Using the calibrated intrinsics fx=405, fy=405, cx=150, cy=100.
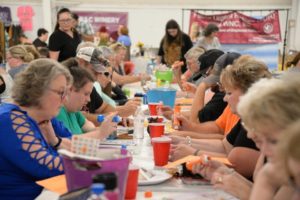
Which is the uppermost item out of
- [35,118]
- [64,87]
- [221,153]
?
[64,87]

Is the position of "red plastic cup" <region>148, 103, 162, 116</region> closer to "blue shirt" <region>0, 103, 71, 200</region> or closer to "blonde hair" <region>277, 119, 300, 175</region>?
"blue shirt" <region>0, 103, 71, 200</region>

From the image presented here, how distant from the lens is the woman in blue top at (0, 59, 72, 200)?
1.64 metres

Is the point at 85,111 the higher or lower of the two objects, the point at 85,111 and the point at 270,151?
the lower

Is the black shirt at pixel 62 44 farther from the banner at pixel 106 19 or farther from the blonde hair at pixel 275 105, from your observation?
the banner at pixel 106 19

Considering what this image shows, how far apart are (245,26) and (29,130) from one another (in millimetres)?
9367

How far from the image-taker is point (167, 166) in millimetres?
1894

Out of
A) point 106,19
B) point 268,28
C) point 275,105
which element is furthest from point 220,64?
point 268,28

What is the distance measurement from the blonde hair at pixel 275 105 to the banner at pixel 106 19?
30.4 ft

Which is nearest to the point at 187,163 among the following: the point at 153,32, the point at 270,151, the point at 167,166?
the point at 167,166

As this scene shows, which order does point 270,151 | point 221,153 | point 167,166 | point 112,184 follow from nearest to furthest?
point 112,184 → point 270,151 → point 167,166 → point 221,153

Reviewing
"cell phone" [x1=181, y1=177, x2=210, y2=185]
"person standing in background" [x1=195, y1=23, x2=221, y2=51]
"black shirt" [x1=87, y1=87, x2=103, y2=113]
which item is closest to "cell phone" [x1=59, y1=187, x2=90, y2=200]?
"cell phone" [x1=181, y1=177, x2=210, y2=185]

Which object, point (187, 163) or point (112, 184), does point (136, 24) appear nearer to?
point (187, 163)

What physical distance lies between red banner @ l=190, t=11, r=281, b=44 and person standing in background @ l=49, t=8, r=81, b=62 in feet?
19.7

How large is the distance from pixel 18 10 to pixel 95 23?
1929mm
